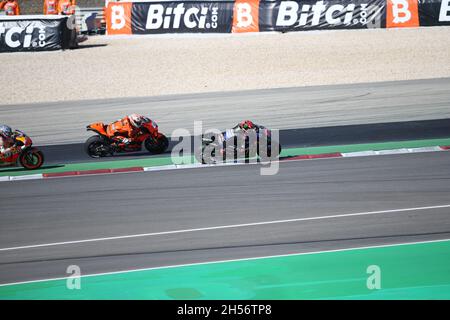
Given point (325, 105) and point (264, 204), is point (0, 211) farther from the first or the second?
point (325, 105)

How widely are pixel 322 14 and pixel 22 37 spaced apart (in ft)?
40.9

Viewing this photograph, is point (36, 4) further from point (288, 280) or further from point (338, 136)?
point (288, 280)

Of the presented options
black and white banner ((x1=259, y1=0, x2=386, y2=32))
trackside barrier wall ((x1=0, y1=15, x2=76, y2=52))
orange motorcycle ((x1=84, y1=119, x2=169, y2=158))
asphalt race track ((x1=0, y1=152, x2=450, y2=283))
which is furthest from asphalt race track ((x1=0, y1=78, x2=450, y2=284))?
black and white banner ((x1=259, y1=0, x2=386, y2=32))

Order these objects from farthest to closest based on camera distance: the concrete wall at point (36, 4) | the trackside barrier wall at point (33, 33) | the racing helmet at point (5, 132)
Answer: the concrete wall at point (36, 4) → the trackside barrier wall at point (33, 33) → the racing helmet at point (5, 132)

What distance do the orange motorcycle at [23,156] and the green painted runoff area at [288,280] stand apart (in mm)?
5954

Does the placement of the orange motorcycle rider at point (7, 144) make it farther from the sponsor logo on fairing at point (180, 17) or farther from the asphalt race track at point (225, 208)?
the sponsor logo on fairing at point (180, 17)

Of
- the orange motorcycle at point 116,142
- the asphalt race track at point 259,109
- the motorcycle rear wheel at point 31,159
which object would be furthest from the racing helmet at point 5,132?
the asphalt race track at point 259,109

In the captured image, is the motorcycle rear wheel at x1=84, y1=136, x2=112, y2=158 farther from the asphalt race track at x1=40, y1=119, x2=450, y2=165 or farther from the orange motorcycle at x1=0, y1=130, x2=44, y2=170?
the orange motorcycle at x1=0, y1=130, x2=44, y2=170

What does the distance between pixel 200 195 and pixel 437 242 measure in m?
4.17

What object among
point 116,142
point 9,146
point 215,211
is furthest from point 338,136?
point 9,146

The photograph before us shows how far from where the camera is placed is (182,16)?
1341 inches

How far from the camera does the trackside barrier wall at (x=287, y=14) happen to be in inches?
1288

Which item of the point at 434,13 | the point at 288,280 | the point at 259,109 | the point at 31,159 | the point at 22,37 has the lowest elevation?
the point at 288,280

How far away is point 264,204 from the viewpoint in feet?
41.5
